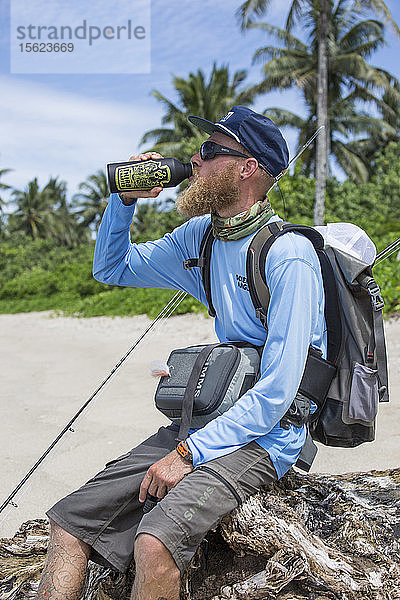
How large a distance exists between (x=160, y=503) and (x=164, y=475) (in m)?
0.13

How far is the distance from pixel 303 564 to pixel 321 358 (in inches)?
29.8

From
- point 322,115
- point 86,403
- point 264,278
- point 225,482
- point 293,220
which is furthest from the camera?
point 322,115

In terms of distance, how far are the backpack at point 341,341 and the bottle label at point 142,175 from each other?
47 centimetres

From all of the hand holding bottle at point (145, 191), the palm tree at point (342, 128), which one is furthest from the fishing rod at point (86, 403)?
the palm tree at point (342, 128)

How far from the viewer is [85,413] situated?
127 inches

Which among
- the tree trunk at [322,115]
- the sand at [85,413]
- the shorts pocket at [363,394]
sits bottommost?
the sand at [85,413]

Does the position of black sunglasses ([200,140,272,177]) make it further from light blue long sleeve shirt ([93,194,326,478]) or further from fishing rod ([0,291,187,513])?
fishing rod ([0,291,187,513])

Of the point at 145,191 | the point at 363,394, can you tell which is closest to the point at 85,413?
the point at 145,191

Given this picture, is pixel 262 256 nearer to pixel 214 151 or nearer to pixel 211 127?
pixel 214 151

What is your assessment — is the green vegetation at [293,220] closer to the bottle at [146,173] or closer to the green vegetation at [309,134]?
the green vegetation at [309,134]

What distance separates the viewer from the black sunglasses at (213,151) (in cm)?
246

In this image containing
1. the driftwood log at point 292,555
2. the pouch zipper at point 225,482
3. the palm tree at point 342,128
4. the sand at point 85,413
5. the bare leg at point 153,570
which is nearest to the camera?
the bare leg at point 153,570

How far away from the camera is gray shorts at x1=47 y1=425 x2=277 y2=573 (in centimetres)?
192

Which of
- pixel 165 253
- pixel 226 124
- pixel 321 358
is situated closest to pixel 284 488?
pixel 321 358
